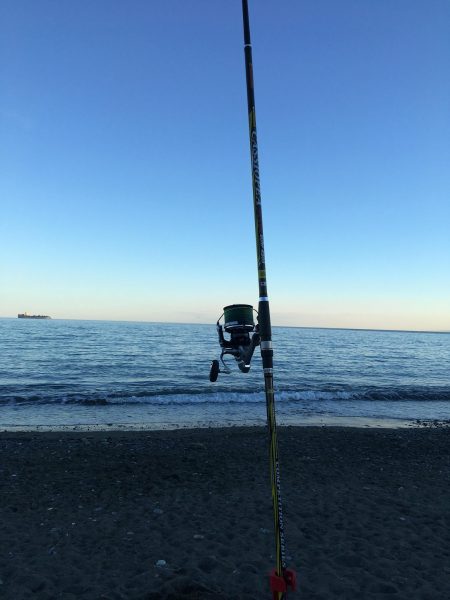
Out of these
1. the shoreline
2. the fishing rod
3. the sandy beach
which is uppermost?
the fishing rod

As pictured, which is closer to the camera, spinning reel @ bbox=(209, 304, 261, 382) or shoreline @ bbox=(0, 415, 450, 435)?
spinning reel @ bbox=(209, 304, 261, 382)

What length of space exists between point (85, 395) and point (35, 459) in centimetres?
1217

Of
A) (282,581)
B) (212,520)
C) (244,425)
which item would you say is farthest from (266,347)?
(244,425)

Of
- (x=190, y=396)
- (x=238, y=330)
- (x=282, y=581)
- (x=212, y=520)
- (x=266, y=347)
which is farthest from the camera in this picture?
(x=190, y=396)

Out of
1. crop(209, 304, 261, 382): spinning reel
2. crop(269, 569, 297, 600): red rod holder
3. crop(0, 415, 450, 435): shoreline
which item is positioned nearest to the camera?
crop(269, 569, 297, 600): red rod holder

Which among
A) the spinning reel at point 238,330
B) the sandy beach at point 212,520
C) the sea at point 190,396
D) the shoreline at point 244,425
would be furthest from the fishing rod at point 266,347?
the sea at point 190,396

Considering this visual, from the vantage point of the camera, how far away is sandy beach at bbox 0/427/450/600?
16.3 ft

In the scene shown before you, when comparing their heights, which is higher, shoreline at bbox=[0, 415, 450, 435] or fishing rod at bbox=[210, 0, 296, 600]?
fishing rod at bbox=[210, 0, 296, 600]

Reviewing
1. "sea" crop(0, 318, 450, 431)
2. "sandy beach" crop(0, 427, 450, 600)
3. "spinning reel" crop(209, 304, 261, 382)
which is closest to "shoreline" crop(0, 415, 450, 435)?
"sea" crop(0, 318, 450, 431)

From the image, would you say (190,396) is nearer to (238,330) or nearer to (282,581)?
(238,330)

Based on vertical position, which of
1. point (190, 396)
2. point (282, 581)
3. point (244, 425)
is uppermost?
point (282, 581)

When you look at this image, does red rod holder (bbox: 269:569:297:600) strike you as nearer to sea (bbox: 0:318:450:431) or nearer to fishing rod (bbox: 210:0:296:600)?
fishing rod (bbox: 210:0:296:600)

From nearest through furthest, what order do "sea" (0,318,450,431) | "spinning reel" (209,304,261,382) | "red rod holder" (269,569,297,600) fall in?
"red rod holder" (269,569,297,600)
"spinning reel" (209,304,261,382)
"sea" (0,318,450,431)

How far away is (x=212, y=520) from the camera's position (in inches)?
270
